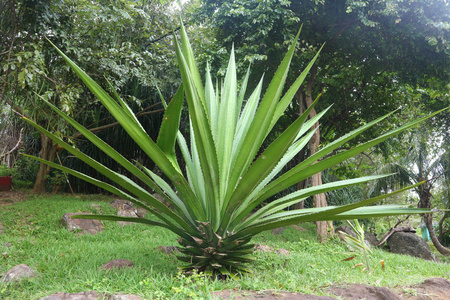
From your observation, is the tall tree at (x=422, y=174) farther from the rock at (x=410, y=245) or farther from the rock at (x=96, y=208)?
the rock at (x=96, y=208)

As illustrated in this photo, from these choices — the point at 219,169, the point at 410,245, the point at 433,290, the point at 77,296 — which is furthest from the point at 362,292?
the point at 410,245

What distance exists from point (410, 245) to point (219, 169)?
705cm

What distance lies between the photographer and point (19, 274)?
2.29 metres

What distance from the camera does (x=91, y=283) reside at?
1812mm

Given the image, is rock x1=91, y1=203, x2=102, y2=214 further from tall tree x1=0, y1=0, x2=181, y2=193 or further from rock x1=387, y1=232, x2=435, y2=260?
rock x1=387, y1=232, x2=435, y2=260

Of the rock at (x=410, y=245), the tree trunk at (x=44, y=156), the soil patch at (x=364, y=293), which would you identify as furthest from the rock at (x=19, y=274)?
the rock at (x=410, y=245)

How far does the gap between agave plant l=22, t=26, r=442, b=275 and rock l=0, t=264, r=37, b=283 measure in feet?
3.06

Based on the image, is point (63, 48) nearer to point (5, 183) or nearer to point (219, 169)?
point (5, 183)

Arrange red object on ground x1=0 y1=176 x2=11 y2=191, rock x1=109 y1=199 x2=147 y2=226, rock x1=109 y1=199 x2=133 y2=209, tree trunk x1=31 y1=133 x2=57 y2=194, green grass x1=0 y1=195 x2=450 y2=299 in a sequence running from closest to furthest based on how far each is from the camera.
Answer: green grass x1=0 y1=195 x2=450 y2=299 < rock x1=109 y1=199 x2=147 y2=226 < rock x1=109 y1=199 x2=133 y2=209 < tree trunk x1=31 y1=133 x2=57 y2=194 < red object on ground x1=0 y1=176 x2=11 y2=191

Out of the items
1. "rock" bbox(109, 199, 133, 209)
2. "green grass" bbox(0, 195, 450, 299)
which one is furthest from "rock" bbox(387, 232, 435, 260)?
"rock" bbox(109, 199, 133, 209)

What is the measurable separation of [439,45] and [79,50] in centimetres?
Result: 632

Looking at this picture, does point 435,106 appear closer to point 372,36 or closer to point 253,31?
point 372,36

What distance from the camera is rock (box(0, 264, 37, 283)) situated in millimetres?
2195

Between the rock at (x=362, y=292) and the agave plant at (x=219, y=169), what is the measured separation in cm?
48
